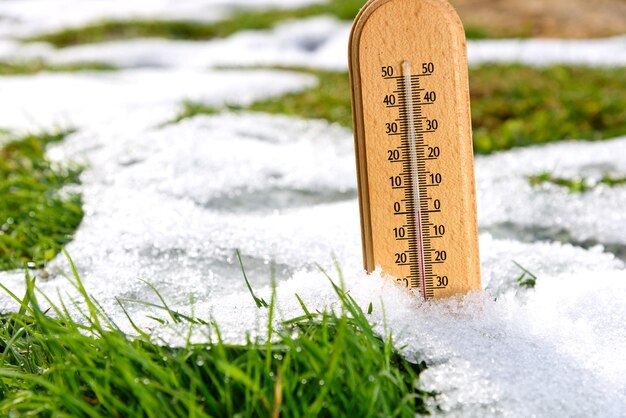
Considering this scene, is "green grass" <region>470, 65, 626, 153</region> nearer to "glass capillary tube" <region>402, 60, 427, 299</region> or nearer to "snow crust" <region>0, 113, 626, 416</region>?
"snow crust" <region>0, 113, 626, 416</region>

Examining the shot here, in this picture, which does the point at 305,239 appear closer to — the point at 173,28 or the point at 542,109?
the point at 542,109

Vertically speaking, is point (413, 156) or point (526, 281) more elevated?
point (413, 156)

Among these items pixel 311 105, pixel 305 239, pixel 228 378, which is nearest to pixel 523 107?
pixel 311 105

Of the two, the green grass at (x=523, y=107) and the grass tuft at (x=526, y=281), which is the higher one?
the green grass at (x=523, y=107)

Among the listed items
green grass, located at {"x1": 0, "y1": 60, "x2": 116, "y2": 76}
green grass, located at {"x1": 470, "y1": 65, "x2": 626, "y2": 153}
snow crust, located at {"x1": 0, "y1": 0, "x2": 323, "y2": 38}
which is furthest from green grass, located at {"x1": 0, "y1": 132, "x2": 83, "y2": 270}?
snow crust, located at {"x1": 0, "y1": 0, "x2": 323, "y2": 38}

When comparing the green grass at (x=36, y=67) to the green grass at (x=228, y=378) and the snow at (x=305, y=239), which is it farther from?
the green grass at (x=228, y=378)

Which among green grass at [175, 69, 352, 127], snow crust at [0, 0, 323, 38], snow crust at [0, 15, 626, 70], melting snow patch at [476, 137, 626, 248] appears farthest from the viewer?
snow crust at [0, 0, 323, 38]

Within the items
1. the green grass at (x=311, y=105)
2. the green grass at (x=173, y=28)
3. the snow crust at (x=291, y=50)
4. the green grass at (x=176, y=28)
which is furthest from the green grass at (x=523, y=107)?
the green grass at (x=176, y=28)
